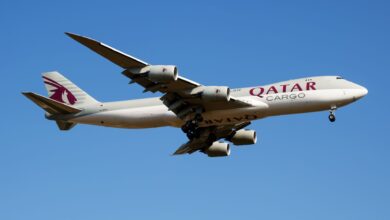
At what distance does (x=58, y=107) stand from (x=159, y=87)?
30.9 feet

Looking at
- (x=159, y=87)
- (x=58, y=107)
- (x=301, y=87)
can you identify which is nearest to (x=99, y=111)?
(x=58, y=107)

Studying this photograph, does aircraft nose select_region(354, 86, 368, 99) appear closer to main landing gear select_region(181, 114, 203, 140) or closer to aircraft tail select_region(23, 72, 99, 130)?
main landing gear select_region(181, 114, 203, 140)

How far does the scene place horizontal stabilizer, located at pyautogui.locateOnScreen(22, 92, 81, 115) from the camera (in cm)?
5553

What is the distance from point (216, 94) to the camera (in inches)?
2074

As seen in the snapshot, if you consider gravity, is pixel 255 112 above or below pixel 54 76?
Answer: below

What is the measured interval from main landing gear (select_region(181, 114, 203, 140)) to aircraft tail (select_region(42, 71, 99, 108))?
7961 mm

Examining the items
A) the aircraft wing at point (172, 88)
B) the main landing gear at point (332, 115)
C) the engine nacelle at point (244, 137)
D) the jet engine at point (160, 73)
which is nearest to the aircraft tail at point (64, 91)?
the aircraft wing at point (172, 88)

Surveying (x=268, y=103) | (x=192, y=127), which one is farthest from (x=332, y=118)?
(x=192, y=127)

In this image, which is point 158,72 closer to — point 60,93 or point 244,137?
point 244,137

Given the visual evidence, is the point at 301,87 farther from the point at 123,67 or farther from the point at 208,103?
the point at 123,67

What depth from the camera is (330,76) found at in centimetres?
5547

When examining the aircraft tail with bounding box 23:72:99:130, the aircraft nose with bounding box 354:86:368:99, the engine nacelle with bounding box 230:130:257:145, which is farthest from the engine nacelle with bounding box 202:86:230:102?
the aircraft tail with bounding box 23:72:99:130

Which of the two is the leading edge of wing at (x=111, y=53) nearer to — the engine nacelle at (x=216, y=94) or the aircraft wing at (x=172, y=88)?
the aircraft wing at (x=172, y=88)

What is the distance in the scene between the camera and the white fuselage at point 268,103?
177ft
